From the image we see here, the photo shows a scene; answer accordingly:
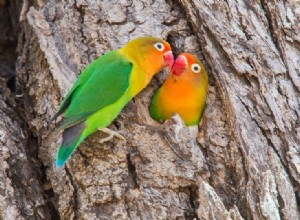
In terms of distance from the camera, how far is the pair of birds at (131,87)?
3318 millimetres

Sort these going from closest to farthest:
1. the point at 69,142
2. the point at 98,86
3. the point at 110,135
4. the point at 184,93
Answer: the point at 69,142, the point at 110,135, the point at 98,86, the point at 184,93

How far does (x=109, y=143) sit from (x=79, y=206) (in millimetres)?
355

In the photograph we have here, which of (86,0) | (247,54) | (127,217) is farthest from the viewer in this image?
(86,0)

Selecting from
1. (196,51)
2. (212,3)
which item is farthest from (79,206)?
(212,3)

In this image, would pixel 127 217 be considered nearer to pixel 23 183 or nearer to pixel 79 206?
pixel 79 206

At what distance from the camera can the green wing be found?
3320 mm

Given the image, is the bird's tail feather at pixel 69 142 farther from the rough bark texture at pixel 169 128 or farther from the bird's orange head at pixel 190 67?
the bird's orange head at pixel 190 67

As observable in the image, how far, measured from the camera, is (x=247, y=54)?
11.3 ft

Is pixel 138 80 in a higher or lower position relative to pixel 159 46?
lower

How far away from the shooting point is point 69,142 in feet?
10.4

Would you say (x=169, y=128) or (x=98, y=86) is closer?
(x=169, y=128)

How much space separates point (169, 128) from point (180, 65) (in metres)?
0.43

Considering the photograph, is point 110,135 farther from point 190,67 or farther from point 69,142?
point 190,67

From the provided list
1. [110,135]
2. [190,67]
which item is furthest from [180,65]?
[110,135]
